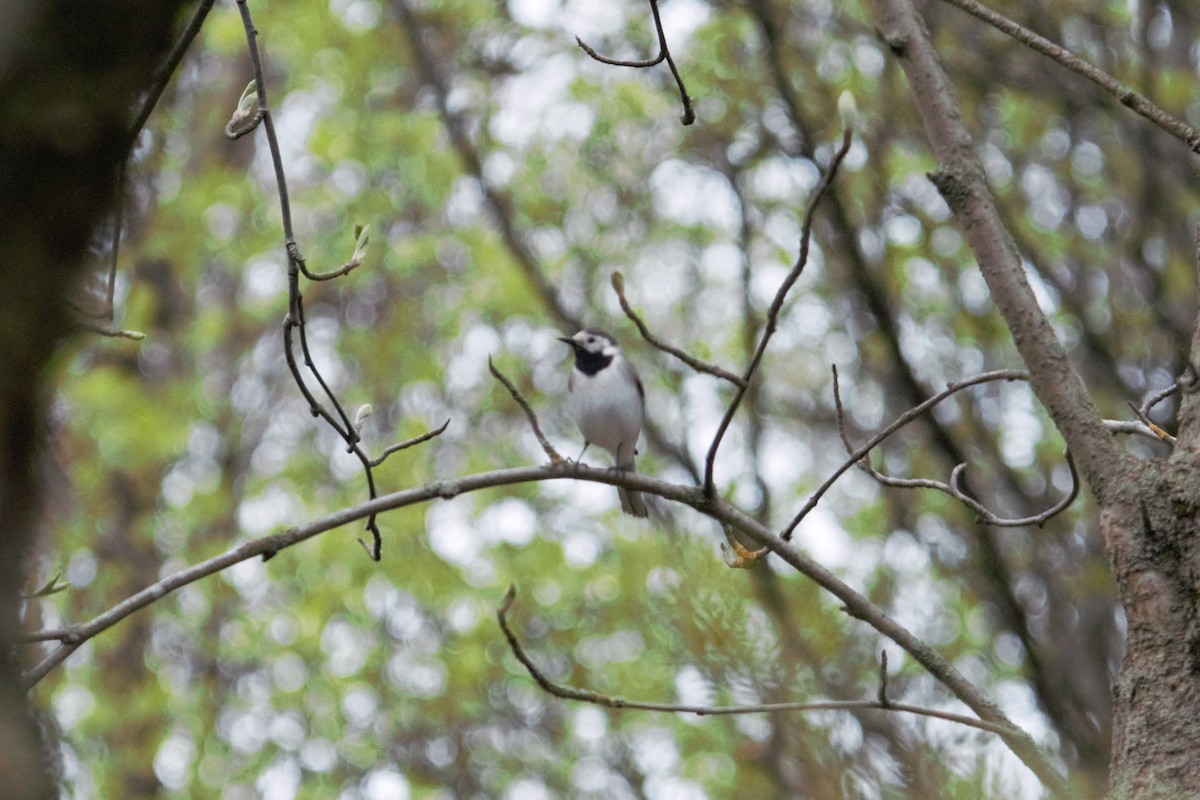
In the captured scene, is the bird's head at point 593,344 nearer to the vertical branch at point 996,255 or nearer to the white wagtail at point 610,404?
the white wagtail at point 610,404

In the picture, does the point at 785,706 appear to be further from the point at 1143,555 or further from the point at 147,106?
the point at 147,106

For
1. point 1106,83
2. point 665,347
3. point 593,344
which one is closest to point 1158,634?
point 665,347

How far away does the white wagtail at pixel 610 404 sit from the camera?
18.5ft

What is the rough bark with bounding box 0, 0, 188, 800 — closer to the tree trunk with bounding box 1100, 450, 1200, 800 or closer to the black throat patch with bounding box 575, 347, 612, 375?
the tree trunk with bounding box 1100, 450, 1200, 800

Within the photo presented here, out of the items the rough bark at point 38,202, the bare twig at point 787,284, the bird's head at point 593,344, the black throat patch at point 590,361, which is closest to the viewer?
the rough bark at point 38,202

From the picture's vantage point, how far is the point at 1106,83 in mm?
2320

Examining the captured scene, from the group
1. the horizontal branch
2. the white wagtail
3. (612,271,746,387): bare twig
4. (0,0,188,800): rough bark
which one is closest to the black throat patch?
the white wagtail

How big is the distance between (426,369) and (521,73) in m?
2.87

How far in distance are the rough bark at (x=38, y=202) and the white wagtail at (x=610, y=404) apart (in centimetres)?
460

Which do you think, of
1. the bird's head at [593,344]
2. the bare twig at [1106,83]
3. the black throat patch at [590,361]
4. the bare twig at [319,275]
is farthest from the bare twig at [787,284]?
the bird's head at [593,344]

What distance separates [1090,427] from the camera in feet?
6.83

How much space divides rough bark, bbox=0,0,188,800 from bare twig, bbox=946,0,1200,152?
1813 millimetres

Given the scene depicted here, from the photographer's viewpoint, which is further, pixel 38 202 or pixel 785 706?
pixel 785 706

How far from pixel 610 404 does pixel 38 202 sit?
4.78m
